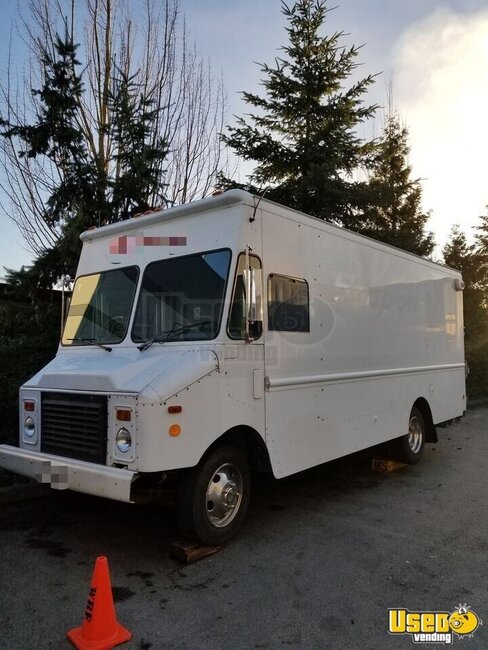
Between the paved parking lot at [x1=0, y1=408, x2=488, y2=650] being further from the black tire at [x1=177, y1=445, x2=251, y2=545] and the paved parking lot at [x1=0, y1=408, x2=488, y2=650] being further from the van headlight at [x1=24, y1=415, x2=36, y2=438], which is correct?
the van headlight at [x1=24, y1=415, x2=36, y2=438]

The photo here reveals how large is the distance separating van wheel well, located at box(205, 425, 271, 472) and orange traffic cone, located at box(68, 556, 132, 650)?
1588 millimetres

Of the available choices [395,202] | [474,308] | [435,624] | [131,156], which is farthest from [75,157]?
[474,308]

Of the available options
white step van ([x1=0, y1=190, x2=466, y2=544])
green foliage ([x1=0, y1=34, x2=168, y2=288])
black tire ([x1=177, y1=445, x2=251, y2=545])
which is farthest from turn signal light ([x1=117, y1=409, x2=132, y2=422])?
green foliage ([x1=0, y1=34, x2=168, y2=288])

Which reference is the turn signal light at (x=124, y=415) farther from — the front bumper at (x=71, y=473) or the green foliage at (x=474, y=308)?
the green foliage at (x=474, y=308)

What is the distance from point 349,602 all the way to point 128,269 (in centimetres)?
355

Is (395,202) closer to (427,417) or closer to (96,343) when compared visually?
(427,417)

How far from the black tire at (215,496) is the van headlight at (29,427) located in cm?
151

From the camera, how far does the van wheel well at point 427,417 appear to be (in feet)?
25.7

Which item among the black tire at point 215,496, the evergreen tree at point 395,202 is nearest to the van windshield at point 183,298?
A: the black tire at point 215,496

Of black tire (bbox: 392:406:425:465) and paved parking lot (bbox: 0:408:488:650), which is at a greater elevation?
black tire (bbox: 392:406:425:465)

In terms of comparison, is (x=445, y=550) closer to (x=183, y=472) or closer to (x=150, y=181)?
(x=183, y=472)

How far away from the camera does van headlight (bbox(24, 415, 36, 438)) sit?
4641mm

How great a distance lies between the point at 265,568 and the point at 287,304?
2.40 meters

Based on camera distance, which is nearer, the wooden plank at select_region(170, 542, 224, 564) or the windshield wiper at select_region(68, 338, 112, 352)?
the wooden plank at select_region(170, 542, 224, 564)
